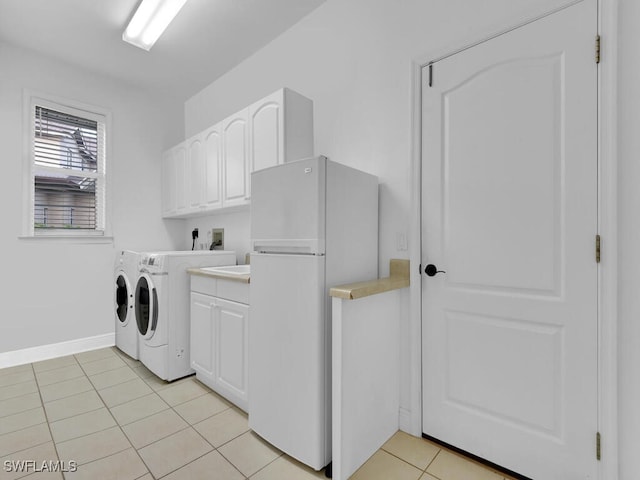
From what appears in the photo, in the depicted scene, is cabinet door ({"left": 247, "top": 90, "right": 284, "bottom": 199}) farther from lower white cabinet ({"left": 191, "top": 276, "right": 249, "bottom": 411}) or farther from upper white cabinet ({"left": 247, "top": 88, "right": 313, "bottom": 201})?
lower white cabinet ({"left": 191, "top": 276, "right": 249, "bottom": 411})

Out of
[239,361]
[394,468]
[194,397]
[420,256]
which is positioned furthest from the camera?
[194,397]

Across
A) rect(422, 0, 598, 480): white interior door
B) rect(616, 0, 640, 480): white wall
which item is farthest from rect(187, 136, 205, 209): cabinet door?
rect(616, 0, 640, 480): white wall

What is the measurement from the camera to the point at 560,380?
1.40 metres

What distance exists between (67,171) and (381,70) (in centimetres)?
319

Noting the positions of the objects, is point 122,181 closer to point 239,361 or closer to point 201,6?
point 201,6

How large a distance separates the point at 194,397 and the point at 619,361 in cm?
242

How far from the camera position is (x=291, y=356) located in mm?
1605

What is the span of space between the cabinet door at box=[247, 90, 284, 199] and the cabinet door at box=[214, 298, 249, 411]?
108 cm

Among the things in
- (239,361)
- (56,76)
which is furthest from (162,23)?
(239,361)

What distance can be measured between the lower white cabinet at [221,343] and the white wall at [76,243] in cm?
160

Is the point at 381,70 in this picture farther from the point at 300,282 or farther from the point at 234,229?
the point at 234,229

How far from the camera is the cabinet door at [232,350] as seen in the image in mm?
1990

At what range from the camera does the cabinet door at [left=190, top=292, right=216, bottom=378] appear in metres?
2.27

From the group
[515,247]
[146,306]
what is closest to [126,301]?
[146,306]
